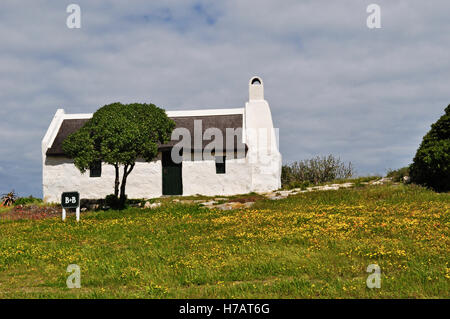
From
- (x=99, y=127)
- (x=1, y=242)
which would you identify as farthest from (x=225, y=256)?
(x=99, y=127)

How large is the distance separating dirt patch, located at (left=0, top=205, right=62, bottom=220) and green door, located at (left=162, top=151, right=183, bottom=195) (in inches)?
315

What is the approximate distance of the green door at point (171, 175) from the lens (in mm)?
33281

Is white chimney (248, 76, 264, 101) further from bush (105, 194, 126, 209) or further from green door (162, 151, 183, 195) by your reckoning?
bush (105, 194, 126, 209)

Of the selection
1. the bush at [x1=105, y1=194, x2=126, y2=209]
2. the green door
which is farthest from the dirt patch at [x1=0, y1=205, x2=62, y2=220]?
the green door

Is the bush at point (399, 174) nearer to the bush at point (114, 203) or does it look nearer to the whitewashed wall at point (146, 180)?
the whitewashed wall at point (146, 180)

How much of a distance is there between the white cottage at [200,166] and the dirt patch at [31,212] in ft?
10.8

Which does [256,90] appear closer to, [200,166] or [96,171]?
[200,166]

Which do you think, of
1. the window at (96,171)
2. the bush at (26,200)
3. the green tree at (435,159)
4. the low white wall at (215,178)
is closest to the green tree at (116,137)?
the low white wall at (215,178)

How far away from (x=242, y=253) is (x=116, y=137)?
14805 mm

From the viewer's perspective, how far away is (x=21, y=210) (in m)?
30.3

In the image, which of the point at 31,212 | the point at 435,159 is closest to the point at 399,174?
the point at 435,159

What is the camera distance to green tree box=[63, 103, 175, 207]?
2519cm

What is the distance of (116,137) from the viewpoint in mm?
25078
